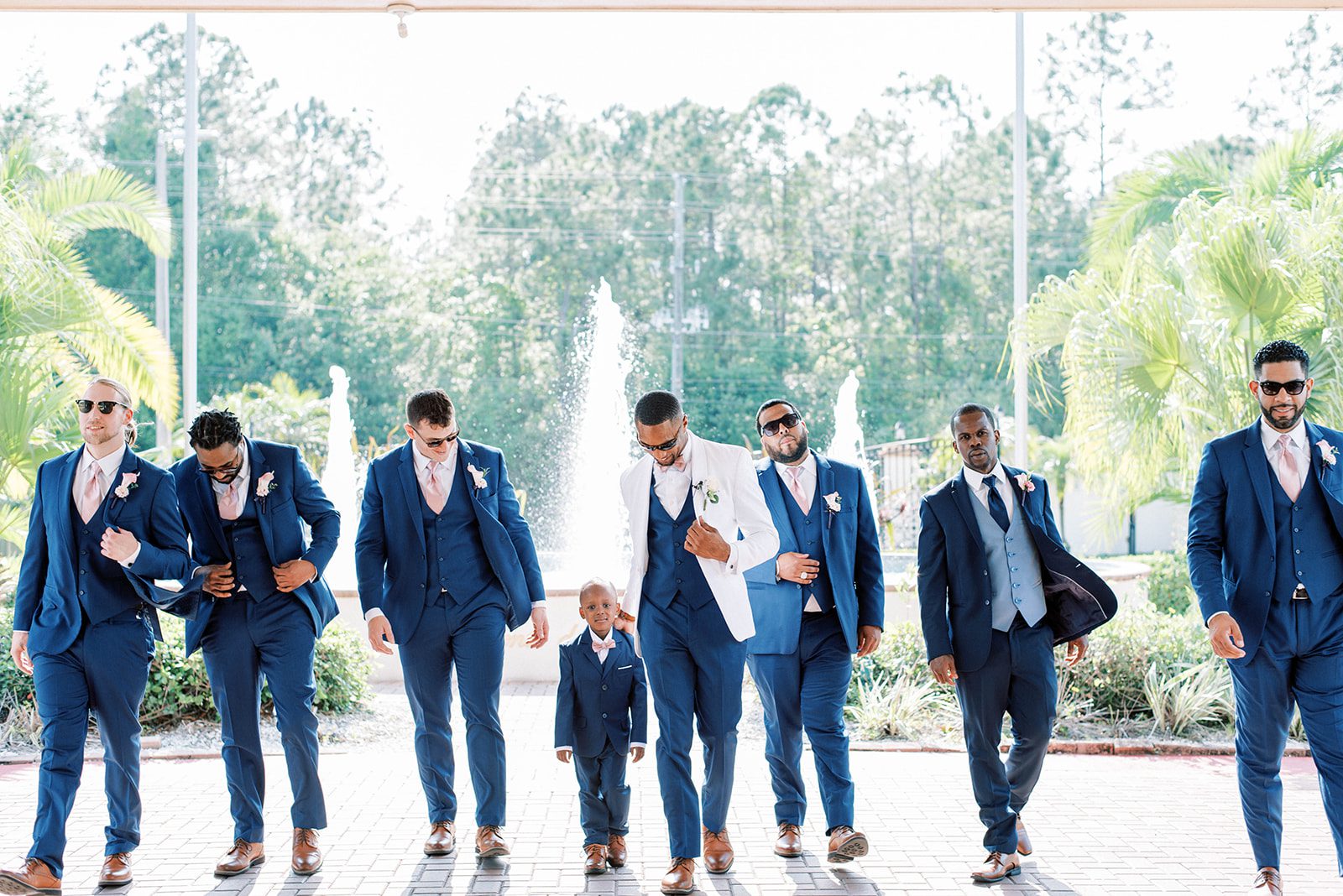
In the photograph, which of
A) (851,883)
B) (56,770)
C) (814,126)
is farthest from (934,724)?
(814,126)

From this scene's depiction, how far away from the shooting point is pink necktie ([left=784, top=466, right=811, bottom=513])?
6.71m

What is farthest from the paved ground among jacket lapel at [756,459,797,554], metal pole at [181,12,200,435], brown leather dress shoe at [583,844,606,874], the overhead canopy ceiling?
metal pole at [181,12,200,435]

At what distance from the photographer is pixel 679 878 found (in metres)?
5.90

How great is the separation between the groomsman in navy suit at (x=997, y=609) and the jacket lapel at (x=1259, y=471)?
0.75 meters

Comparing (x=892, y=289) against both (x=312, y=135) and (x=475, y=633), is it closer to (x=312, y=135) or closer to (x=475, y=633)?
(x=312, y=135)

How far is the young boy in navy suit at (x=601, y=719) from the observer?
20.9ft

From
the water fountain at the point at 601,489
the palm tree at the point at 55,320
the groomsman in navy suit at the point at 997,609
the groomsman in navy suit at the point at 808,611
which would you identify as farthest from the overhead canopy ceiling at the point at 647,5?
the water fountain at the point at 601,489

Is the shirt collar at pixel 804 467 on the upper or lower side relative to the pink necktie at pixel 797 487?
upper

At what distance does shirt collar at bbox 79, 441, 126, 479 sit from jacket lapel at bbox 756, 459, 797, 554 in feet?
9.20

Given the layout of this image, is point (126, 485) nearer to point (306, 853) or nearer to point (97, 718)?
point (97, 718)

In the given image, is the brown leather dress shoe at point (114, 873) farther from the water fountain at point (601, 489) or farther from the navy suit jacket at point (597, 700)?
the water fountain at point (601, 489)

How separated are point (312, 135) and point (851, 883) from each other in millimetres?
46029

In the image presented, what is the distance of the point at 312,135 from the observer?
159 feet

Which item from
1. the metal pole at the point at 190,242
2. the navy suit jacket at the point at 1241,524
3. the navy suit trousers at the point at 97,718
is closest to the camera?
the navy suit jacket at the point at 1241,524
